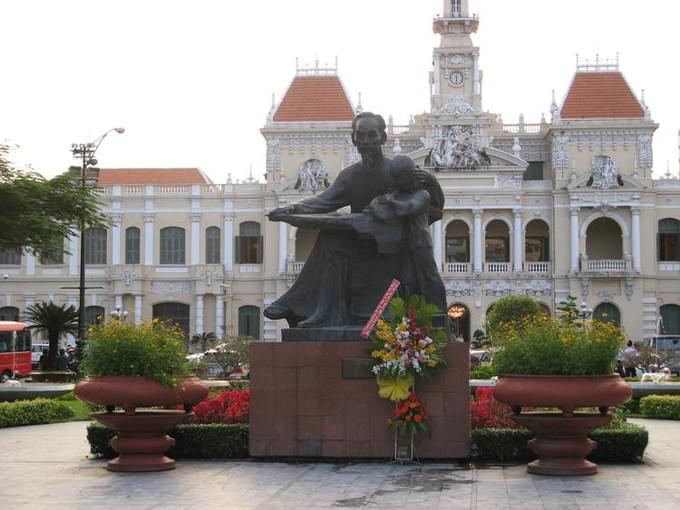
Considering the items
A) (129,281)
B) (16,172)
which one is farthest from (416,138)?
(16,172)

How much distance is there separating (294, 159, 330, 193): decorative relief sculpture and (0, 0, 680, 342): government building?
61mm

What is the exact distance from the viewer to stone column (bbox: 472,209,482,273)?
170 feet

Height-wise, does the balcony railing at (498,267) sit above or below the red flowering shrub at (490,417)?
above

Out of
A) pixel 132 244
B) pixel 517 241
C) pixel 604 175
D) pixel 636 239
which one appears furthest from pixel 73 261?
pixel 636 239

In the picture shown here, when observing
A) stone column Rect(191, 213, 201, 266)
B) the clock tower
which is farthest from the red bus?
the clock tower

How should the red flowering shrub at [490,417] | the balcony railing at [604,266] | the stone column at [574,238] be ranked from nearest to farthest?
the red flowering shrub at [490,417] < the balcony railing at [604,266] < the stone column at [574,238]

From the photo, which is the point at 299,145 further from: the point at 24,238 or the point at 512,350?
the point at 512,350

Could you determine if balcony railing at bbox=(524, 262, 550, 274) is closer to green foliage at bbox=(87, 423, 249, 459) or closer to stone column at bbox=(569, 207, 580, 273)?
stone column at bbox=(569, 207, 580, 273)

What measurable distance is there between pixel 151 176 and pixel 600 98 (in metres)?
24.7

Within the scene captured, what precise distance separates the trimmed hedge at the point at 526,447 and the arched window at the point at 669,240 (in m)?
42.3

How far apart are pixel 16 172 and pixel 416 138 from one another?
31.5 meters

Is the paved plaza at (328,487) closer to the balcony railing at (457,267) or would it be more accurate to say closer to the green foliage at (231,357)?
the green foliage at (231,357)

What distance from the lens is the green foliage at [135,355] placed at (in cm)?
1088

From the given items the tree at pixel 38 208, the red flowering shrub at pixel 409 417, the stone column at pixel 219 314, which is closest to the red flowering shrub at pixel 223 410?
the red flowering shrub at pixel 409 417
